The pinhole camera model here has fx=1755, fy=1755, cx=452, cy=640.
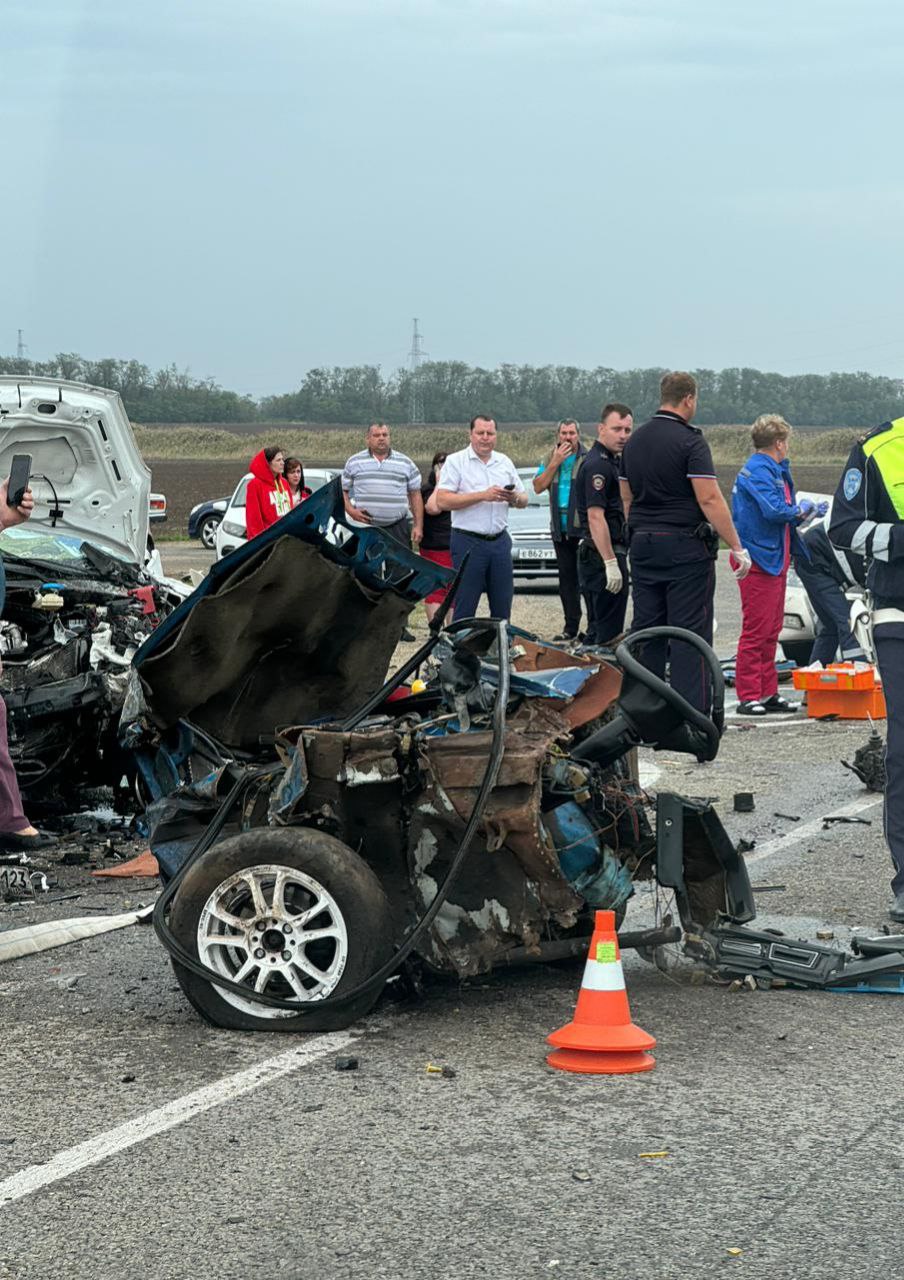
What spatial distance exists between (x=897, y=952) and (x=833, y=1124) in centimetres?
139

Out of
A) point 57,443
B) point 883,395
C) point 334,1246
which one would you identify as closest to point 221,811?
point 334,1246

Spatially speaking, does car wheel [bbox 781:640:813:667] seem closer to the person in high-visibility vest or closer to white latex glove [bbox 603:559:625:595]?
white latex glove [bbox 603:559:625:595]

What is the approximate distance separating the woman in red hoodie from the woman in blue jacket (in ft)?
16.5

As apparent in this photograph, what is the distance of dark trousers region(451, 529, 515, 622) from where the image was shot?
1288 cm

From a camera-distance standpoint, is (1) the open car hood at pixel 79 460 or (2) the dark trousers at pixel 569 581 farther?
(2) the dark trousers at pixel 569 581

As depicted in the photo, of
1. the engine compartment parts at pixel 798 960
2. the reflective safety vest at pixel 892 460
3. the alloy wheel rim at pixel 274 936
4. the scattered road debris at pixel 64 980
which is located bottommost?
the scattered road debris at pixel 64 980

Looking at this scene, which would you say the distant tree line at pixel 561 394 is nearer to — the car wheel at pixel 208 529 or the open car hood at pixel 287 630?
the car wheel at pixel 208 529

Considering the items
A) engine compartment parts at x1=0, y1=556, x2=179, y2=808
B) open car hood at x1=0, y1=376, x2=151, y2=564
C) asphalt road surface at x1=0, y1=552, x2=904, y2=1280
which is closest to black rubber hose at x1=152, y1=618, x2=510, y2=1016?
asphalt road surface at x1=0, y1=552, x2=904, y2=1280

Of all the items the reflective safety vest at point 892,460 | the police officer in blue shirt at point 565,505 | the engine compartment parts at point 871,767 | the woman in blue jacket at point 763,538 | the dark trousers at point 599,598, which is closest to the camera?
the reflective safety vest at point 892,460

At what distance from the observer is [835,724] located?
1236 cm

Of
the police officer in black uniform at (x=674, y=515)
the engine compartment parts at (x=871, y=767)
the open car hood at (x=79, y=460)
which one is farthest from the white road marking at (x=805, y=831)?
the open car hood at (x=79, y=460)

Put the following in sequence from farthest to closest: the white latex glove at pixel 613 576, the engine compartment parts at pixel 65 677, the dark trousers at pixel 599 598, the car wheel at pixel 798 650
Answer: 1. the car wheel at pixel 798 650
2. the dark trousers at pixel 599 598
3. the white latex glove at pixel 613 576
4. the engine compartment parts at pixel 65 677

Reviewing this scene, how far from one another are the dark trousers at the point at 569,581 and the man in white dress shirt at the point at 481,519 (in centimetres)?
219

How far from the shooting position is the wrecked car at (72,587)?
898cm
